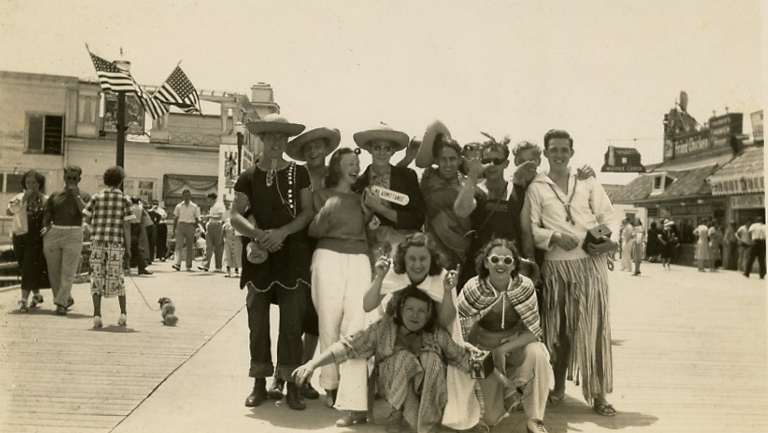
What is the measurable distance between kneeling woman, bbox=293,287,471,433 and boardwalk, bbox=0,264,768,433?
28 cm

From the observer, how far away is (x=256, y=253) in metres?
4.62

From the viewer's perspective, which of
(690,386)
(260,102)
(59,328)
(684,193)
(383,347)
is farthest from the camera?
(684,193)

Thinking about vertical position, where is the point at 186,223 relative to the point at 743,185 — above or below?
below

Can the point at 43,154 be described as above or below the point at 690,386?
above

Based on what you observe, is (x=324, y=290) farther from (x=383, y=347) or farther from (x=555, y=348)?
(x=555, y=348)

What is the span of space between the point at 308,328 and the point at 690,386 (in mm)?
3094

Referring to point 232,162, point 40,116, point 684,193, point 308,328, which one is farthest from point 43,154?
point 308,328

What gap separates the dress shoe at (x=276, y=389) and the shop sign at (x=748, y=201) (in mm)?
20403

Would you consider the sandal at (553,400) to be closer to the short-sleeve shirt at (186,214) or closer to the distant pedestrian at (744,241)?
the short-sleeve shirt at (186,214)

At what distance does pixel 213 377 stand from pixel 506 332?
2390mm

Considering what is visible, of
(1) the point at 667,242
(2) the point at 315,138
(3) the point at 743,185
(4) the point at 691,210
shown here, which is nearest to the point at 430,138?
(2) the point at 315,138

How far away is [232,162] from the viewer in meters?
24.2

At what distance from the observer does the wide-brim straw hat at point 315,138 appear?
15.9ft

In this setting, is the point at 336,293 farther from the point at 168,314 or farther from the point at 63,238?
the point at 63,238
